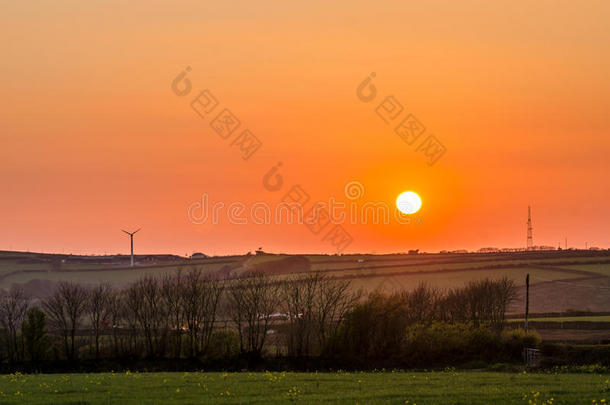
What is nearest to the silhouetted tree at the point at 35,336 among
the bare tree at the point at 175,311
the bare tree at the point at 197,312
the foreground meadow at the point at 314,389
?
the bare tree at the point at 175,311

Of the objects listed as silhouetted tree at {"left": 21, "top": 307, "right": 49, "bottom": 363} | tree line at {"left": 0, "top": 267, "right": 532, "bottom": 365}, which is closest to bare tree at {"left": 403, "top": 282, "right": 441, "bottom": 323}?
tree line at {"left": 0, "top": 267, "right": 532, "bottom": 365}

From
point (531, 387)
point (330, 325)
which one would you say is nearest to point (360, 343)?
point (330, 325)

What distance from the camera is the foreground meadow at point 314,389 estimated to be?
42250 millimetres

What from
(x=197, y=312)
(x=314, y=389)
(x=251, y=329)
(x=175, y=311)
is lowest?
(x=251, y=329)

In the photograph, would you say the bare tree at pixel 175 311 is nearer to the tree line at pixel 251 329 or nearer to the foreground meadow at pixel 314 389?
the tree line at pixel 251 329

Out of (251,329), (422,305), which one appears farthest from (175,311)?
(422,305)

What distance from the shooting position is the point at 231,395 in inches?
1777

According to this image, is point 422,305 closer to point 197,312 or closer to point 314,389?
point 197,312

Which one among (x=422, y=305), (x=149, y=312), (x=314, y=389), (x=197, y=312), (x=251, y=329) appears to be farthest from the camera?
(x=422, y=305)

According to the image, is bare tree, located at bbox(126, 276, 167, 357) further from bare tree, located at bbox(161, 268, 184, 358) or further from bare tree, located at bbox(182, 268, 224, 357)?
bare tree, located at bbox(182, 268, 224, 357)

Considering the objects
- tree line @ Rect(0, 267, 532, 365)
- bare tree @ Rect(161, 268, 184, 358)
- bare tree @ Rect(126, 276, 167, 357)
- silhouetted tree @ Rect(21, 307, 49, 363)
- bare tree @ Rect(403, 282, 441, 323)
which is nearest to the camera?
tree line @ Rect(0, 267, 532, 365)

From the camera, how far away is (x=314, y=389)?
155 feet

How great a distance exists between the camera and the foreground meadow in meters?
42.2

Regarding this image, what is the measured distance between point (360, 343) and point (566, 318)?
6298 centimetres
